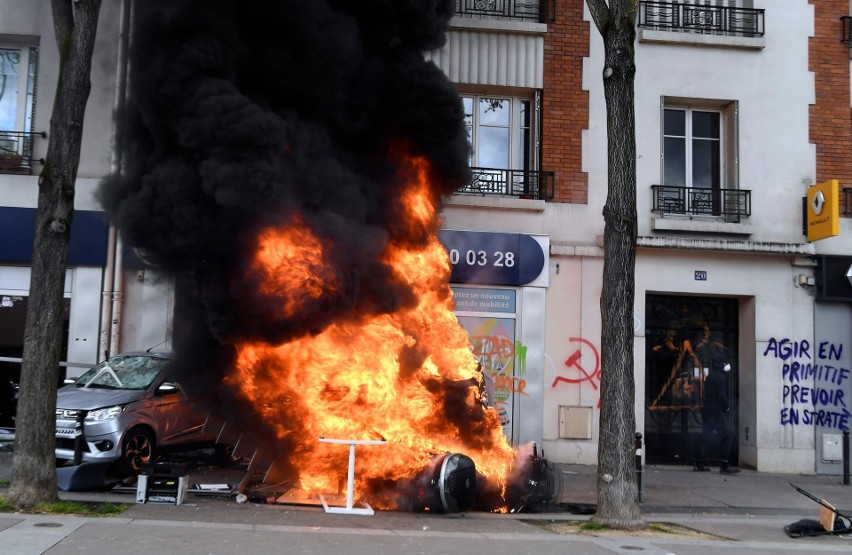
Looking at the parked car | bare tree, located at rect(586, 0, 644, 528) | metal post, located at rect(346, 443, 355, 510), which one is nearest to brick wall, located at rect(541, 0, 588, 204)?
bare tree, located at rect(586, 0, 644, 528)

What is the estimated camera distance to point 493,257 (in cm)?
1245

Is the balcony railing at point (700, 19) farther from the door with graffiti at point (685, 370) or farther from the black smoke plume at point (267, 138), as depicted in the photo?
the black smoke plume at point (267, 138)

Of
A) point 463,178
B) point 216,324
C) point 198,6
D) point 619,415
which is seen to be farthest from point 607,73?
Answer: point 216,324

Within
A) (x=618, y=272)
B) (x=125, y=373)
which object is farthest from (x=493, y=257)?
(x=125, y=373)

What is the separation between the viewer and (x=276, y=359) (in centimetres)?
850

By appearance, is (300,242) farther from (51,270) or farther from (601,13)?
(601,13)

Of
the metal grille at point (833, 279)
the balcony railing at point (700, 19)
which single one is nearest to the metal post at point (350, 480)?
the metal grille at point (833, 279)

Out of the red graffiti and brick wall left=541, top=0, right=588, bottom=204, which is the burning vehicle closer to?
the red graffiti

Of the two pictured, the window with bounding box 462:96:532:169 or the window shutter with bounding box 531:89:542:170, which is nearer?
the window shutter with bounding box 531:89:542:170

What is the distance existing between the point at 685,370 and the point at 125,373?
8.77m

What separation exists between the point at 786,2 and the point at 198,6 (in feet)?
32.9

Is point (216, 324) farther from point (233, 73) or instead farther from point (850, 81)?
point (850, 81)

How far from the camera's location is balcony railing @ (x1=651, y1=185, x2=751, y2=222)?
12.9 meters

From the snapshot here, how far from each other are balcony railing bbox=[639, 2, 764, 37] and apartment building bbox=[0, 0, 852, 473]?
0.04m
